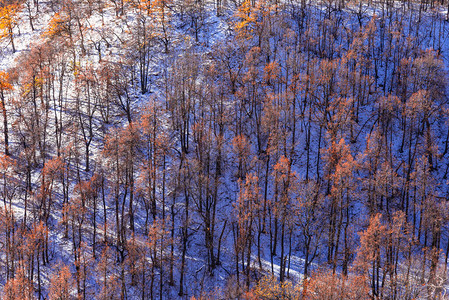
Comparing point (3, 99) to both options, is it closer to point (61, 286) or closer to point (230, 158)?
point (61, 286)

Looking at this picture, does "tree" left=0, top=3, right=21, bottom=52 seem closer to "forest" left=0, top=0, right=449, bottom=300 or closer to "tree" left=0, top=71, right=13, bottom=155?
"forest" left=0, top=0, right=449, bottom=300

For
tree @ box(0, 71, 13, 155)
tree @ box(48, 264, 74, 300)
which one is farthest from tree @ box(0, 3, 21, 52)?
tree @ box(48, 264, 74, 300)

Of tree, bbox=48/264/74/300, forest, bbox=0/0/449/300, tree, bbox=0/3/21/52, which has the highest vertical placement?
tree, bbox=0/3/21/52

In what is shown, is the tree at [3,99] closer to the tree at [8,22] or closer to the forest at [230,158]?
the forest at [230,158]

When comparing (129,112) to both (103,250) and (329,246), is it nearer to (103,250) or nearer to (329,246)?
(103,250)

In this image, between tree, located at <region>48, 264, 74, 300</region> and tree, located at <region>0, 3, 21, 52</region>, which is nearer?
tree, located at <region>48, 264, 74, 300</region>

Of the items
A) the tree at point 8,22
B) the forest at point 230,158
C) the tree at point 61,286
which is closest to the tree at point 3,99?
the forest at point 230,158

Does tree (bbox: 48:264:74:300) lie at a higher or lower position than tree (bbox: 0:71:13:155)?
lower

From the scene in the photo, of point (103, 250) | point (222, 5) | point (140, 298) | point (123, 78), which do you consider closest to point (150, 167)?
point (103, 250)
